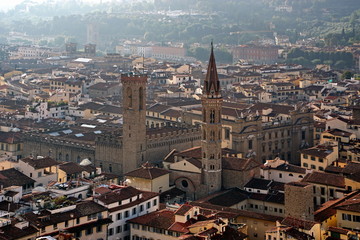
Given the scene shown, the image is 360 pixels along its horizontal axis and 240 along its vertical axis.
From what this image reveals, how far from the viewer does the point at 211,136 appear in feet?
178

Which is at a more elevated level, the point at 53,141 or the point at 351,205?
the point at 351,205

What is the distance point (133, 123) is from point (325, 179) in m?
16.4

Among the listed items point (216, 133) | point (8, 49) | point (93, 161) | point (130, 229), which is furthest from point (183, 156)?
point (8, 49)

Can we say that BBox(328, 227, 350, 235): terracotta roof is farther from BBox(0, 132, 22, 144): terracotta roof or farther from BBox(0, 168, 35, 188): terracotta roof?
BBox(0, 132, 22, 144): terracotta roof

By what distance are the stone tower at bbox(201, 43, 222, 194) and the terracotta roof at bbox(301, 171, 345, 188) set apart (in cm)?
622

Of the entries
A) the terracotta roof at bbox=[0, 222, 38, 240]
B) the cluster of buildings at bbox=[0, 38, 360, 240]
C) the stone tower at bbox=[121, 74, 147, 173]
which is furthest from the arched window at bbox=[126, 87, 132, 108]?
the terracotta roof at bbox=[0, 222, 38, 240]

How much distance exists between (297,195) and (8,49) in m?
155

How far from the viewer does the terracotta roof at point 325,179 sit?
51.3 m

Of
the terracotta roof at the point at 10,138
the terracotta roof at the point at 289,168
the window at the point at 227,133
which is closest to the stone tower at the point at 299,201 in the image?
the terracotta roof at the point at 289,168

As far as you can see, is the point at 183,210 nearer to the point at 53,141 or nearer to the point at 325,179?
the point at 325,179

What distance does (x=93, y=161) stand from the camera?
63.9 m

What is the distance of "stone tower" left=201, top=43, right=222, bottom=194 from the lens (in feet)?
177

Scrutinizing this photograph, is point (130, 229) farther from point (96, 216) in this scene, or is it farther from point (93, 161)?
point (93, 161)

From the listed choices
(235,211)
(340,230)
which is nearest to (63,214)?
(235,211)
